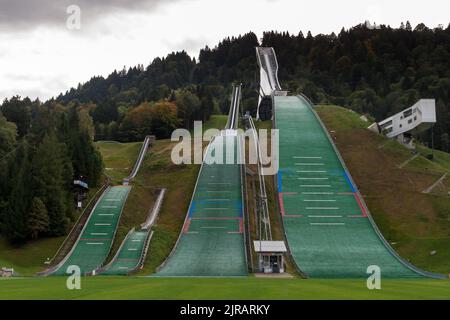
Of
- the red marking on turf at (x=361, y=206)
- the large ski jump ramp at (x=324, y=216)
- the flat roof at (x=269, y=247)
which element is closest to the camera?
the flat roof at (x=269, y=247)

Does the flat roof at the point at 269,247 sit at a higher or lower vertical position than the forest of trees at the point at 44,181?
lower

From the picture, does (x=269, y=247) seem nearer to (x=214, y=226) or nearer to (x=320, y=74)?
(x=214, y=226)

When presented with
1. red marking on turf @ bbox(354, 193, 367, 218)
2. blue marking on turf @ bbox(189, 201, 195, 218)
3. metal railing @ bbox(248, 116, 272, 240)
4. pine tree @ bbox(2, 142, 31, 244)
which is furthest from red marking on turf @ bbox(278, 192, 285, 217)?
pine tree @ bbox(2, 142, 31, 244)

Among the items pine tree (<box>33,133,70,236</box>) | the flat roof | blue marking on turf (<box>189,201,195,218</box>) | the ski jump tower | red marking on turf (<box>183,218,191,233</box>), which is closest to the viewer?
the flat roof

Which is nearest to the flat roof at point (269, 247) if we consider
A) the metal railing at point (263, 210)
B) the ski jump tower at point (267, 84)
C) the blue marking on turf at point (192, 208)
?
the metal railing at point (263, 210)

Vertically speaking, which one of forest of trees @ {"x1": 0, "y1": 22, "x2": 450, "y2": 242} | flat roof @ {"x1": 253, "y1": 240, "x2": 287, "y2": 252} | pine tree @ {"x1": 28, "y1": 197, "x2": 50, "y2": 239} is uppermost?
forest of trees @ {"x1": 0, "y1": 22, "x2": 450, "y2": 242}

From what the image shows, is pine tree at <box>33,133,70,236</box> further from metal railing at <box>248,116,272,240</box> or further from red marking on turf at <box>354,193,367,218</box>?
red marking on turf at <box>354,193,367,218</box>

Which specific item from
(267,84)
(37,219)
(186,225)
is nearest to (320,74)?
(267,84)

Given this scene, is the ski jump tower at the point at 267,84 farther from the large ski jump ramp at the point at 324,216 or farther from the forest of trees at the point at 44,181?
the forest of trees at the point at 44,181

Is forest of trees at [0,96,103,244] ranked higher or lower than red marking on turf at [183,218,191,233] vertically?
higher
